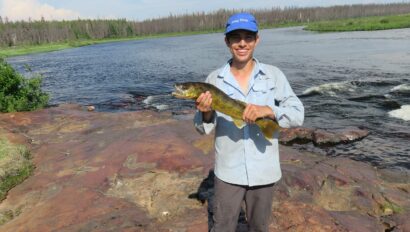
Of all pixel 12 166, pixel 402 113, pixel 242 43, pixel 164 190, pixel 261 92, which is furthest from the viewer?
pixel 402 113

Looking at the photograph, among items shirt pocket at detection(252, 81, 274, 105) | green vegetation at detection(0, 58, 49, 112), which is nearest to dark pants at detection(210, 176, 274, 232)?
shirt pocket at detection(252, 81, 274, 105)

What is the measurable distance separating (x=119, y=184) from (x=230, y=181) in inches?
128

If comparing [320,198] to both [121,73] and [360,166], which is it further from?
[121,73]

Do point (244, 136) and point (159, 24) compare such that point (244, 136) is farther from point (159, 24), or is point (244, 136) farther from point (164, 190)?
point (159, 24)

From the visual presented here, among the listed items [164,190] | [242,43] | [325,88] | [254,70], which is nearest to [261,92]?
[254,70]

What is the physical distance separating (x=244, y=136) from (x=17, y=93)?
12231mm

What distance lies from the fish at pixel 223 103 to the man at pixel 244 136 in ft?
0.54

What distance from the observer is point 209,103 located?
11.0 ft

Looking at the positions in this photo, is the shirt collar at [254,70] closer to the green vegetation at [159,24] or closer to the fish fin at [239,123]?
the fish fin at [239,123]

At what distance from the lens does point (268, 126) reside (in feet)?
10.9

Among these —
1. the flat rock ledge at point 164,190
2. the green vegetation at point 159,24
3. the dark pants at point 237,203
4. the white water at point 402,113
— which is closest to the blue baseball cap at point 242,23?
the dark pants at point 237,203

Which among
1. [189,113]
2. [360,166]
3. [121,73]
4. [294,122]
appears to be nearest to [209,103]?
[294,122]

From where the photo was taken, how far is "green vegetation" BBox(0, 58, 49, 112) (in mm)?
12914

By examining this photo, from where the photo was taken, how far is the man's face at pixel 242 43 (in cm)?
350
